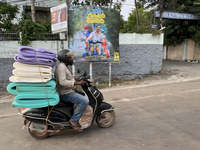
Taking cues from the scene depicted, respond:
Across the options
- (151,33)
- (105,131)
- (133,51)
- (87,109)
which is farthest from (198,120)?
(151,33)

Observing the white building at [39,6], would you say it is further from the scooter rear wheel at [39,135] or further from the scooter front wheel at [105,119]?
the scooter front wheel at [105,119]

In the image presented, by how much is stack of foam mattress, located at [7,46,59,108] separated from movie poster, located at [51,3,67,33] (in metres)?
4.53

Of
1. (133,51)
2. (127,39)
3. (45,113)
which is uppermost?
(127,39)

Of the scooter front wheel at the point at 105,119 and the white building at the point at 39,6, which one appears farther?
the white building at the point at 39,6

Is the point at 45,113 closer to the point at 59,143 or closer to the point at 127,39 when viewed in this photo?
the point at 59,143

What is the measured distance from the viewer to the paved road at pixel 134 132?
9.65ft

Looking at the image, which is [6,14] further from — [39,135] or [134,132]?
[134,132]

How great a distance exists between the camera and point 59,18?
7.27 metres

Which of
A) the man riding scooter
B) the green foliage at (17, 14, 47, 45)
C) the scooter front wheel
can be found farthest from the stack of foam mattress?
the green foliage at (17, 14, 47, 45)

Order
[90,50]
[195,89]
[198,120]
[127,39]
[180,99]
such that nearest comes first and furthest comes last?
[198,120] < [180,99] < [195,89] < [90,50] < [127,39]

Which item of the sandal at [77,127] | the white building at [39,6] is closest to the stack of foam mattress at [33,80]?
the sandal at [77,127]

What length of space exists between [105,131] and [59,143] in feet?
3.11

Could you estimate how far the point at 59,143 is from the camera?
3.09 metres

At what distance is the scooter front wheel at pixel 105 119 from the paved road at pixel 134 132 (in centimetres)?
11
